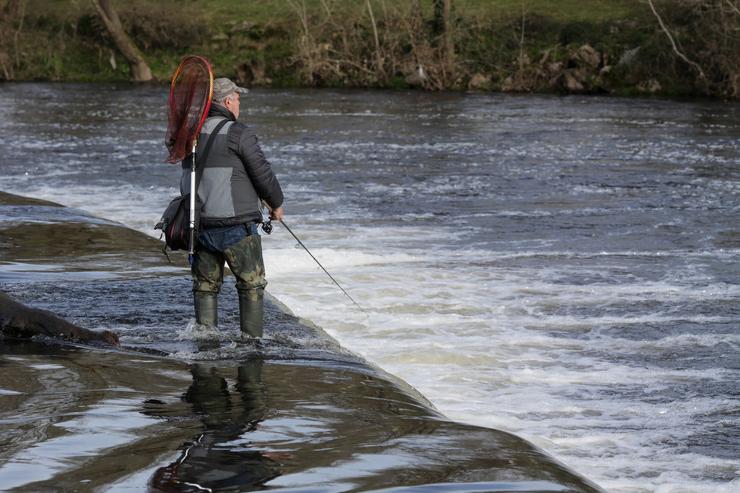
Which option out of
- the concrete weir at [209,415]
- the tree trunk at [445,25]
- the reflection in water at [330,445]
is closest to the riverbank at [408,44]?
the tree trunk at [445,25]

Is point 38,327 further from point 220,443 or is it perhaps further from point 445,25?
point 445,25

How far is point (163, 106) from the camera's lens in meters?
36.2

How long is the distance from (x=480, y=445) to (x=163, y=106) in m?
31.0

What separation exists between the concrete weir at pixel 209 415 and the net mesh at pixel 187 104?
138 centimetres

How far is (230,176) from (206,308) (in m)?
1.04

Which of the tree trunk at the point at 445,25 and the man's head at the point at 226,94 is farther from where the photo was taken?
the tree trunk at the point at 445,25

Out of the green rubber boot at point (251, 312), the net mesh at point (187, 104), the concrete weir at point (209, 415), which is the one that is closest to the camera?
the concrete weir at point (209, 415)

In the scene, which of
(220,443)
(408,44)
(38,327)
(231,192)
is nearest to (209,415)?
(220,443)

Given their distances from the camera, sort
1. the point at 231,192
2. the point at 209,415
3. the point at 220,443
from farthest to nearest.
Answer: the point at 231,192
the point at 209,415
the point at 220,443

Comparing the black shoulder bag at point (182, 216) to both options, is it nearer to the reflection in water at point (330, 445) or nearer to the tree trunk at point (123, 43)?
the reflection in water at point (330, 445)

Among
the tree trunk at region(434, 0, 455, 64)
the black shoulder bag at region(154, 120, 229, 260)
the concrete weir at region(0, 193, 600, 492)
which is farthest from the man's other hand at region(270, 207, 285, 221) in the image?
the tree trunk at region(434, 0, 455, 64)

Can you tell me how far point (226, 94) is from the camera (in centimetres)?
782

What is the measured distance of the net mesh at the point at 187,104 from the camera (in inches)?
303

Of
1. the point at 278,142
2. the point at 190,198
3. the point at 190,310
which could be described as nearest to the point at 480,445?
the point at 190,198
